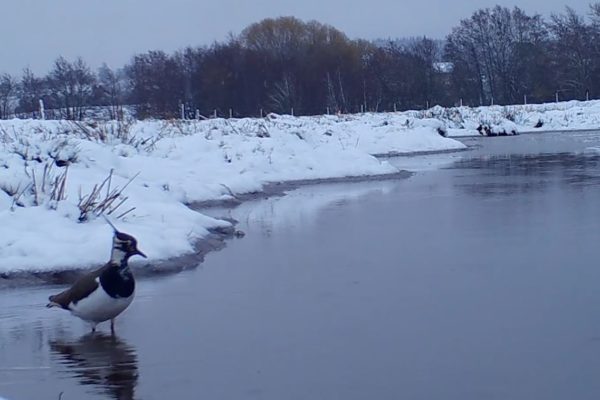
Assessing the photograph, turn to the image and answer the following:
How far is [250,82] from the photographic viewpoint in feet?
214

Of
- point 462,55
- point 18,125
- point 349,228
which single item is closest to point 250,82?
point 462,55

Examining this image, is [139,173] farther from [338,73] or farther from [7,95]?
[338,73]

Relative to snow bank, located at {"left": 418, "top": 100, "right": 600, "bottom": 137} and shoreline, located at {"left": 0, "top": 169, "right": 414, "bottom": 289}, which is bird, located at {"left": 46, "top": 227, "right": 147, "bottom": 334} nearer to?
shoreline, located at {"left": 0, "top": 169, "right": 414, "bottom": 289}

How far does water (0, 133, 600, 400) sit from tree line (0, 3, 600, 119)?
41.9 m

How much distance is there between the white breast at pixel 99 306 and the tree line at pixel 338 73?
44520 millimetres

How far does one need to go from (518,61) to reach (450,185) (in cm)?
5933

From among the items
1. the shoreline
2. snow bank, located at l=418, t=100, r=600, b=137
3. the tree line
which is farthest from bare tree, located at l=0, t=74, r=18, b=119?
the shoreline

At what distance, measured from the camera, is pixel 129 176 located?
1530cm

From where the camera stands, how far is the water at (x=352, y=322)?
5.99m

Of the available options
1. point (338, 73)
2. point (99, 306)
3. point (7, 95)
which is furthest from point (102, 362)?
point (338, 73)

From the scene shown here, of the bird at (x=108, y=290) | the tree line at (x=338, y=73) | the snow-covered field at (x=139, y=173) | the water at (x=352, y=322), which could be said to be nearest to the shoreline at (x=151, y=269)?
the snow-covered field at (x=139, y=173)

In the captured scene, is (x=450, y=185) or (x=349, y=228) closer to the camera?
(x=349, y=228)

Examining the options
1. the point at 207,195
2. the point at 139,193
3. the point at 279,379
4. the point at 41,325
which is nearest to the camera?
the point at 279,379

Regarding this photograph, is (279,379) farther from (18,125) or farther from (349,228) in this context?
(18,125)
